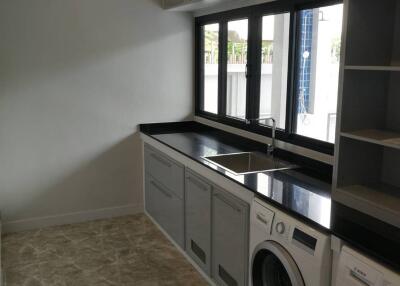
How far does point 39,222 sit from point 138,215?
38.3 inches

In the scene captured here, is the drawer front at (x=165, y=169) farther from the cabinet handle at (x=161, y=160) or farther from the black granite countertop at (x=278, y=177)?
the black granite countertop at (x=278, y=177)

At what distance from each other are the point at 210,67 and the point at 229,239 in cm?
217

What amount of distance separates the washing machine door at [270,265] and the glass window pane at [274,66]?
4.21 ft

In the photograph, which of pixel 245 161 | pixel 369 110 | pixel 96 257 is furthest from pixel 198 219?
pixel 369 110

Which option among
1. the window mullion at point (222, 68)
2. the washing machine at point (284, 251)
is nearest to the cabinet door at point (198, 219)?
the washing machine at point (284, 251)

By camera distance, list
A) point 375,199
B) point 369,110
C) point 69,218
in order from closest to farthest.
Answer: point 375,199, point 369,110, point 69,218

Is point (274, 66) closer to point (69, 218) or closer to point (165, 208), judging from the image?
point (165, 208)

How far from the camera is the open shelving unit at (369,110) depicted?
217cm

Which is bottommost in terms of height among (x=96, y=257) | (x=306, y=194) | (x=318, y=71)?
(x=96, y=257)

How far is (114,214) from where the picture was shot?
4586 mm

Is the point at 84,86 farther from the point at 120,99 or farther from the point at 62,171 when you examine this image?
the point at 62,171

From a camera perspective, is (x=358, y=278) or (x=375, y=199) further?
(x=375, y=199)

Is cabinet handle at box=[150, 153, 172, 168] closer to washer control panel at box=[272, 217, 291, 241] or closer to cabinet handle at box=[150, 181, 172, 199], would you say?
cabinet handle at box=[150, 181, 172, 199]

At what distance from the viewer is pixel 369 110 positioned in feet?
7.63
